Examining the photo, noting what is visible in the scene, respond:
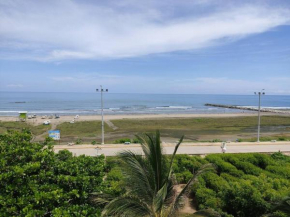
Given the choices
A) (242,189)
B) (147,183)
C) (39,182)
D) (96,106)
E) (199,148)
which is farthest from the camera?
(96,106)

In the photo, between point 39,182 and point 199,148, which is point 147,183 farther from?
point 199,148

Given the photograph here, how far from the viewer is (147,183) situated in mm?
6359

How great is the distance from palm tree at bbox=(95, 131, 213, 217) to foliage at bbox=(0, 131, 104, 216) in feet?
2.44

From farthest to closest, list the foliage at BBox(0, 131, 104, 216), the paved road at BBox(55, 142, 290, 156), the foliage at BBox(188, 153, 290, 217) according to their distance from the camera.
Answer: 1. the paved road at BBox(55, 142, 290, 156)
2. the foliage at BBox(188, 153, 290, 217)
3. the foliage at BBox(0, 131, 104, 216)

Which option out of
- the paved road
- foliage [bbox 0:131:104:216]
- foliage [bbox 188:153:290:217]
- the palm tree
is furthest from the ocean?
the palm tree

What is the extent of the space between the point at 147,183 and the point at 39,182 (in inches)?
120

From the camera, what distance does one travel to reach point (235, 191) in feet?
33.3

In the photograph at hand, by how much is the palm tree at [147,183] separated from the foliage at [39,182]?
74 centimetres

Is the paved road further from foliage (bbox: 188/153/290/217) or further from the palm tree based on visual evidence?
the palm tree

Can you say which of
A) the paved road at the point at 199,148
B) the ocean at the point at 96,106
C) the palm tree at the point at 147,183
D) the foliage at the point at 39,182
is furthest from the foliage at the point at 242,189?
the ocean at the point at 96,106

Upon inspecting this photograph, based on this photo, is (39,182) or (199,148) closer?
(39,182)

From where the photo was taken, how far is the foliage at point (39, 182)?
5.60m

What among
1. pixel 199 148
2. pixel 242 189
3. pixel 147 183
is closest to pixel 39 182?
pixel 147 183

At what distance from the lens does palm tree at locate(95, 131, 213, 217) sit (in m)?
5.90
